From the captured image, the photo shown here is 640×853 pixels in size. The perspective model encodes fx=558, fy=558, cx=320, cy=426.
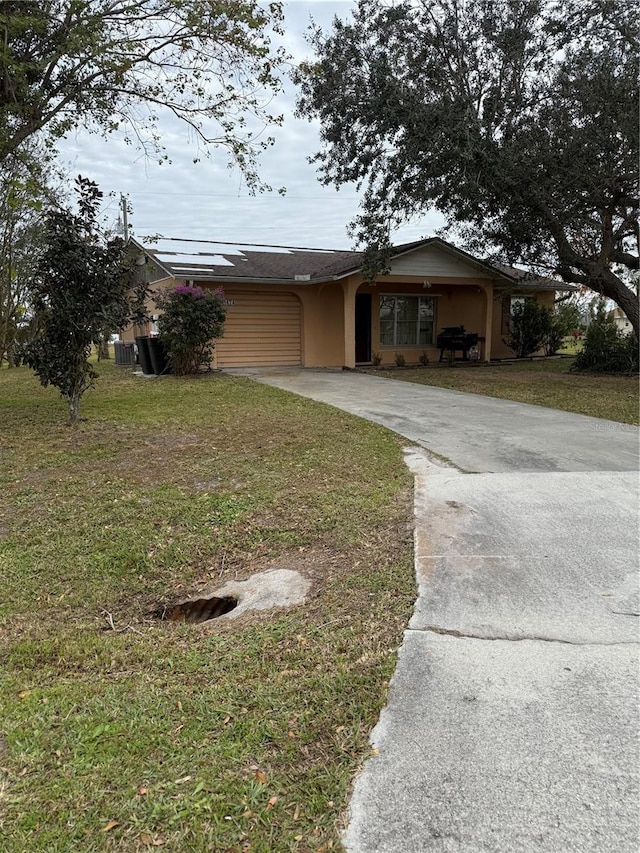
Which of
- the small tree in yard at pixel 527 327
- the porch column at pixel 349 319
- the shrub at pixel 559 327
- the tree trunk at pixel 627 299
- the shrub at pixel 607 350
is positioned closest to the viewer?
the tree trunk at pixel 627 299

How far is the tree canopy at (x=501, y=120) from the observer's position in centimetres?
1016

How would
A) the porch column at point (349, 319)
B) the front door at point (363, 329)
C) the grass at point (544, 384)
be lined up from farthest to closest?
1. the front door at point (363, 329)
2. the porch column at point (349, 319)
3. the grass at point (544, 384)

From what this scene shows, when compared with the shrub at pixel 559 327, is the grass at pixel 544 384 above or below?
below

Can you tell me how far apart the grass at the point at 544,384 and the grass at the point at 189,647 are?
465cm

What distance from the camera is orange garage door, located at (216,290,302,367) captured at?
15617 millimetres

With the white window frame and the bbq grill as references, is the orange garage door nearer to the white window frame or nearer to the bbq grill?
the white window frame

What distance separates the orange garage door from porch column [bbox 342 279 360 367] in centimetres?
172

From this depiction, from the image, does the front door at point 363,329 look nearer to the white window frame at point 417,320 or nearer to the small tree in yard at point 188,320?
the white window frame at point 417,320

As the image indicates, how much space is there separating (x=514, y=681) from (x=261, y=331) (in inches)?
571

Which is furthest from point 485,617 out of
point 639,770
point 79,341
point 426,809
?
point 79,341

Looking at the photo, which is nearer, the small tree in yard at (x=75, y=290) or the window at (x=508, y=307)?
the small tree in yard at (x=75, y=290)

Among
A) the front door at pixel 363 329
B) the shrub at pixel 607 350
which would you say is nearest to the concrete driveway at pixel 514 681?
the shrub at pixel 607 350

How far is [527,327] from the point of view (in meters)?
18.5

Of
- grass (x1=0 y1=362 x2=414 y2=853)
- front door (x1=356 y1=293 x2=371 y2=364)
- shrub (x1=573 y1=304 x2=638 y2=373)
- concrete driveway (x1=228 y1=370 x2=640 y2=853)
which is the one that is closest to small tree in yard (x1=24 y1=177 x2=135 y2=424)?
grass (x1=0 y1=362 x2=414 y2=853)
